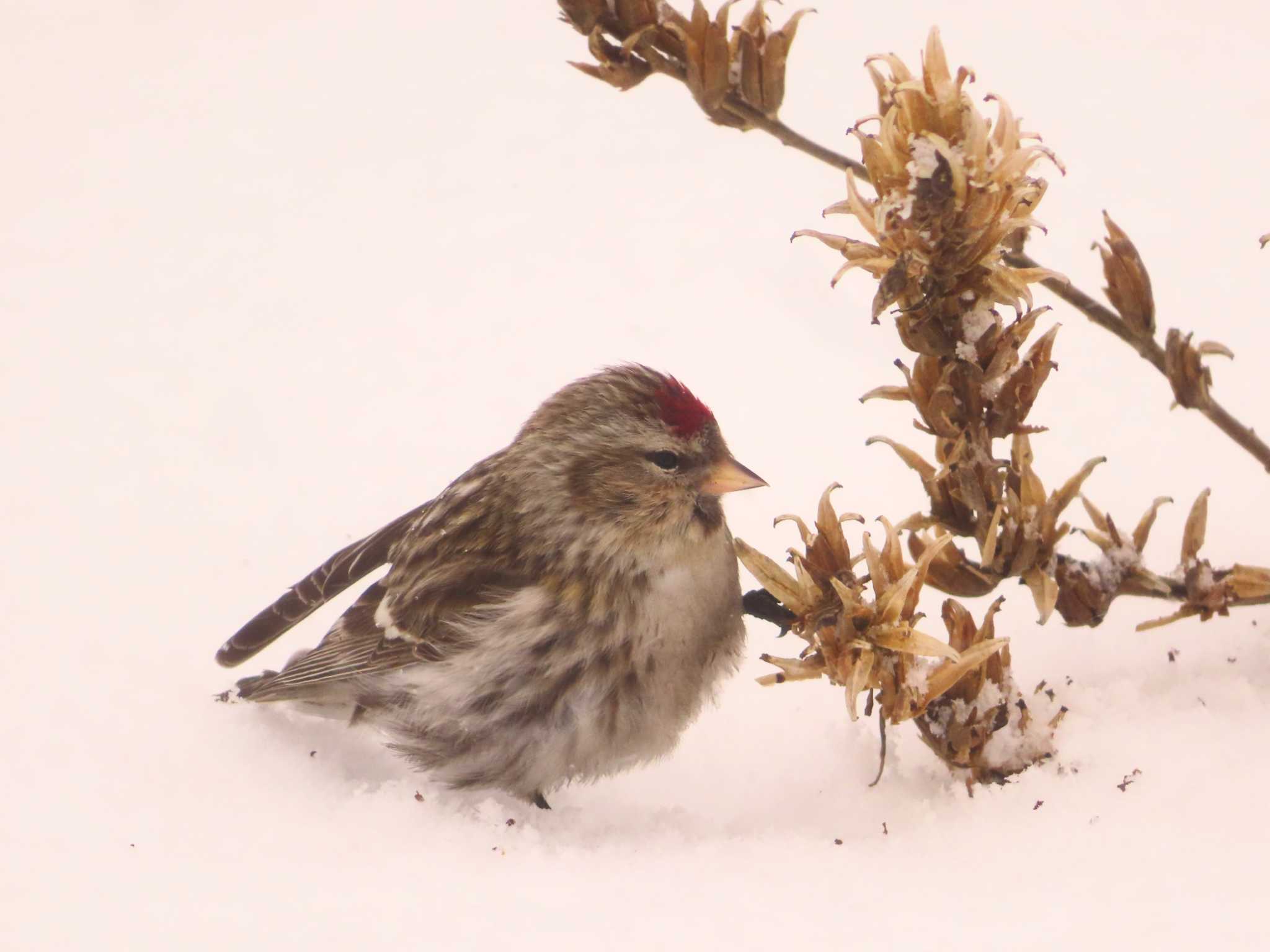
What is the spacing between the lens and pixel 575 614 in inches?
73.8

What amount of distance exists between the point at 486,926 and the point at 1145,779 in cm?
74

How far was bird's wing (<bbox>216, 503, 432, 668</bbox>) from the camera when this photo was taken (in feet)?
6.92

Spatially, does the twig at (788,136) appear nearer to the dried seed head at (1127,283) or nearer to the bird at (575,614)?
the dried seed head at (1127,283)

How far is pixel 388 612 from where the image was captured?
81.1 inches

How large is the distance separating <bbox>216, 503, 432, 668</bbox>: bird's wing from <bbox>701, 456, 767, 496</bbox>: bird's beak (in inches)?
21.9

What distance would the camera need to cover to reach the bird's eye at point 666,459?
188 centimetres

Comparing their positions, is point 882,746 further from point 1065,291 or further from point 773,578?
point 1065,291

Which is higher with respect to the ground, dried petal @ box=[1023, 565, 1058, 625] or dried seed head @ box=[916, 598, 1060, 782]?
dried petal @ box=[1023, 565, 1058, 625]

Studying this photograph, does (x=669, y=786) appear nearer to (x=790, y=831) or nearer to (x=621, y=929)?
(x=790, y=831)

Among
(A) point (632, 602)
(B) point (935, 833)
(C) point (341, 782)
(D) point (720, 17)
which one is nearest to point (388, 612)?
(C) point (341, 782)

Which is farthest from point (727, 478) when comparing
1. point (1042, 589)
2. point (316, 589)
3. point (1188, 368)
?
point (316, 589)

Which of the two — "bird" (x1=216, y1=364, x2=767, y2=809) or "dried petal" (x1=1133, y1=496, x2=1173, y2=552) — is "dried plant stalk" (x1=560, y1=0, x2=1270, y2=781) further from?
"bird" (x1=216, y1=364, x2=767, y2=809)

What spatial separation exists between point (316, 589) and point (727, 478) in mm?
701

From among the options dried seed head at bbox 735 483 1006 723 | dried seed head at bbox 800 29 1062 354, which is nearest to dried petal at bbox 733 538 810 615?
dried seed head at bbox 735 483 1006 723
